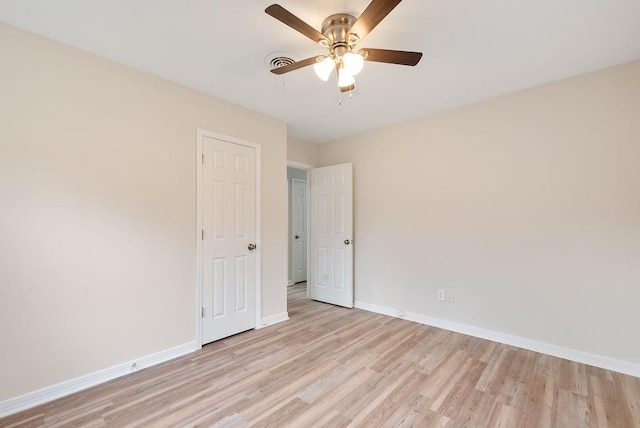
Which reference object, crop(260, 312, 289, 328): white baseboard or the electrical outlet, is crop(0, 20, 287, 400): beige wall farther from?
the electrical outlet

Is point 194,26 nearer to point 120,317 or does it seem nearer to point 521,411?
point 120,317

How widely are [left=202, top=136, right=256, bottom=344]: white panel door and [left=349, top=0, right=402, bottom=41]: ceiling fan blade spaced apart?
1846 mm

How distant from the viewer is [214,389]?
6.86 feet

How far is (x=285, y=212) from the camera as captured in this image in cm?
359

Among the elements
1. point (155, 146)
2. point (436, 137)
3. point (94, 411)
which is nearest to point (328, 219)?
point (436, 137)

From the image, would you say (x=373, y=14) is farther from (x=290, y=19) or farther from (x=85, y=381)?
(x=85, y=381)

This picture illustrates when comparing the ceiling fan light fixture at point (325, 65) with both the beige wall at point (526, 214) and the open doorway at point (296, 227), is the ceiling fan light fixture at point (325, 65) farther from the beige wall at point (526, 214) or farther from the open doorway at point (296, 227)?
the open doorway at point (296, 227)

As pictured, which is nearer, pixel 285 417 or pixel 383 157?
pixel 285 417

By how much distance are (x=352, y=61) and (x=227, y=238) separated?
2095 mm

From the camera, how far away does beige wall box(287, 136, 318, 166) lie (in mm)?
4191

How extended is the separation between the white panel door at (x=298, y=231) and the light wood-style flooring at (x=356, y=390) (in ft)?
9.06

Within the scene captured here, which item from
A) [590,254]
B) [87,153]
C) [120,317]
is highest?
[87,153]

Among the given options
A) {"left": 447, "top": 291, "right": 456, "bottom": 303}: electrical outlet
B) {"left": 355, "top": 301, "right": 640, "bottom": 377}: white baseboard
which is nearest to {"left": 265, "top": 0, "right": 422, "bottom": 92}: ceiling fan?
{"left": 447, "top": 291, "right": 456, "bottom": 303}: electrical outlet

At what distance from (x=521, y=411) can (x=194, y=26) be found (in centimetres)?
331
